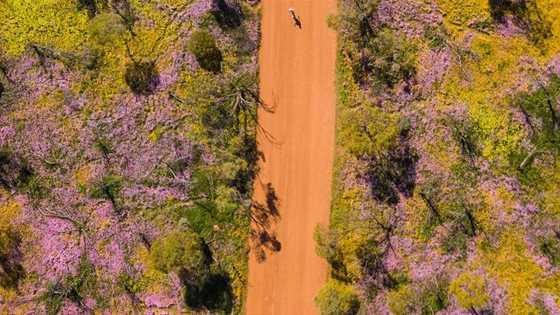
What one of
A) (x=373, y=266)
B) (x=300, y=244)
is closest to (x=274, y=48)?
(x=300, y=244)

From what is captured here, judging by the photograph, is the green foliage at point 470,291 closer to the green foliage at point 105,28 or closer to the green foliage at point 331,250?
the green foliage at point 331,250

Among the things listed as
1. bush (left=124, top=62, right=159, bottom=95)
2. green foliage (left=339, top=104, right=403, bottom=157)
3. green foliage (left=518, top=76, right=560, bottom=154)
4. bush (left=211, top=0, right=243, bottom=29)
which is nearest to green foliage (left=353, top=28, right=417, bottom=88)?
green foliage (left=339, top=104, right=403, bottom=157)

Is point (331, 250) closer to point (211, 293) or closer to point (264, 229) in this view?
point (264, 229)

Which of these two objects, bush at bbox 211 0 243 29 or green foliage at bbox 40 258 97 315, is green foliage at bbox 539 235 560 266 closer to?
bush at bbox 211 0 243 29

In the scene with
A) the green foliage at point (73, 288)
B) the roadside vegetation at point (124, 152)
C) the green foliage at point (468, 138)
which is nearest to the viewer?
the green foliage at point (468, 138)

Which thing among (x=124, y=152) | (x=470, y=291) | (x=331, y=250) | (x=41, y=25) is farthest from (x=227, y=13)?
(x=470, y=291)

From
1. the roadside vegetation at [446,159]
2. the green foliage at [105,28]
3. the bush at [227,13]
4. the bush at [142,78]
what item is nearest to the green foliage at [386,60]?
the roadside vegetation at [446,159]
